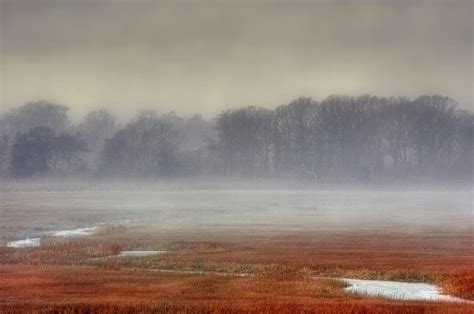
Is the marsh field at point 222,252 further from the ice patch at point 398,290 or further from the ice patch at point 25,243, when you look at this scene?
the ice patch at point 398,290

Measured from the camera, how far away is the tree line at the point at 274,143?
100062 mm

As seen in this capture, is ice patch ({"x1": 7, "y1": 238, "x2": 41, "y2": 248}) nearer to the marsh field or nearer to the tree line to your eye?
the marsh field

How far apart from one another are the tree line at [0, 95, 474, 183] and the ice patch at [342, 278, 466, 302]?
66975 millimetres

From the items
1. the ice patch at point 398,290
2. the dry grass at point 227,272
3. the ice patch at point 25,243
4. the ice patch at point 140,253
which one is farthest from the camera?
the ice patch at point 25,243

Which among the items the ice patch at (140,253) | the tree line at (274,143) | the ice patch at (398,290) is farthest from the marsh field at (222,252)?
the tree line at (274,143)

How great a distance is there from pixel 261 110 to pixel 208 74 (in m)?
10.7

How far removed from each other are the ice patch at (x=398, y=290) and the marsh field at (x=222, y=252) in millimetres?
433

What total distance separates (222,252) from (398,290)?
17572mm

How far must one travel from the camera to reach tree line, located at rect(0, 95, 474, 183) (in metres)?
100

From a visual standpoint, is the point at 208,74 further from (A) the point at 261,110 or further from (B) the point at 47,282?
(B) the point at 47,282

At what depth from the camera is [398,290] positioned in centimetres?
2995

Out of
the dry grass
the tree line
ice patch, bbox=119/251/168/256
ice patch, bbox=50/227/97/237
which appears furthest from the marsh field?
the tree line

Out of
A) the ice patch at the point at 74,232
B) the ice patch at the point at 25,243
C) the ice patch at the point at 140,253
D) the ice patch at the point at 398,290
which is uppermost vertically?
the ice patch at the point at 25,243

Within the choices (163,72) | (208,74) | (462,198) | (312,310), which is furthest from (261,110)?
(312,310)
